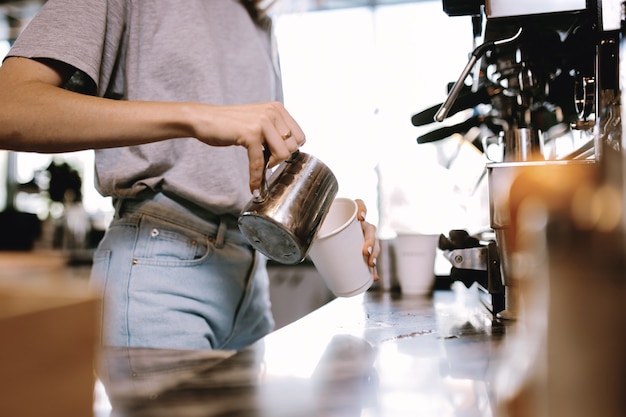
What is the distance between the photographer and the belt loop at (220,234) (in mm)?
1068

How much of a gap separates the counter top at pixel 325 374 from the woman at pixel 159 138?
8.5 inches

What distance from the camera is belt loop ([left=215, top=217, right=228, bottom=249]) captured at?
1.07m

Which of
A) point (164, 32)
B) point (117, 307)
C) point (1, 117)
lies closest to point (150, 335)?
point (117, 307)

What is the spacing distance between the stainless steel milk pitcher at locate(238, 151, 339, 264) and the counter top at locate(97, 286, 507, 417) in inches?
5.4

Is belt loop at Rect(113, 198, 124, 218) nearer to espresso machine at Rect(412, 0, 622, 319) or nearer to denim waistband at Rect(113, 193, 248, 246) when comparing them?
denim waistband at Rect(113, 193, 248, 246)

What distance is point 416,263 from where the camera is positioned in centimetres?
149

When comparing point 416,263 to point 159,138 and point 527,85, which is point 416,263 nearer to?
point 527,85

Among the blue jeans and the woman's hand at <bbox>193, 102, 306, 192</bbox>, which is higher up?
the woman's hand at <bbox>193, 102, 306, 192</bbox>

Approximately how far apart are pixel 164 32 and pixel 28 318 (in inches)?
36.1

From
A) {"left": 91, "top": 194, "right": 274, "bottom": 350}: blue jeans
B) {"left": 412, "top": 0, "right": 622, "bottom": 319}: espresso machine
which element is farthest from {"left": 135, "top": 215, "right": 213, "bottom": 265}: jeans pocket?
{"left": 412, "top": 0, "right": 622, "bottom": 319}: espresso machine

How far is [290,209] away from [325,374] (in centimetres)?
26

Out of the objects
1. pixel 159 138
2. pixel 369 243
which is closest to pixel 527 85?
pixel 369 243

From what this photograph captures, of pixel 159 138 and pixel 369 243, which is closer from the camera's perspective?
pixel 159 138

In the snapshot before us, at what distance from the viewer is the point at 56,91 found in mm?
775
